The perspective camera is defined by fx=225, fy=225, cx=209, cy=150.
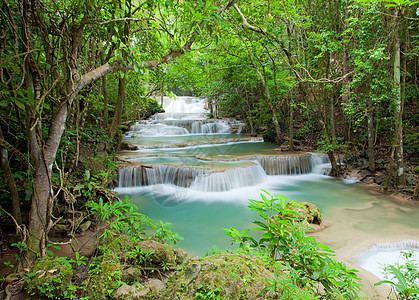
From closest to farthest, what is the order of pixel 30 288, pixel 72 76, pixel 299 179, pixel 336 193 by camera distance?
pixel 30 288, pixel 72 76, pixel 336 193, pixel 299 179

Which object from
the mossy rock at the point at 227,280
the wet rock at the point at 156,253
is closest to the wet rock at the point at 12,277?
the wet rock at the point at 156,253

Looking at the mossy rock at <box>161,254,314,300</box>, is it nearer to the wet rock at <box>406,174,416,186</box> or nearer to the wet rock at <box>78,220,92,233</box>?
the wet rock at <box>78,220,92,233</box>

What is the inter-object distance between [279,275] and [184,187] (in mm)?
5691

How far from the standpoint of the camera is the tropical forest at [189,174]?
1.92 metres

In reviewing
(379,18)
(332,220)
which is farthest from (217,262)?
(379,18)

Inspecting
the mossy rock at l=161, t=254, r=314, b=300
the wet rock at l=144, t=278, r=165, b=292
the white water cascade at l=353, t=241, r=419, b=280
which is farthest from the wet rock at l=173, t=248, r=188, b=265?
the white water cascade at l=353, t=241, r=419, b=280

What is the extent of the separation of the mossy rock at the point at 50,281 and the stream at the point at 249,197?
2216 millimetres

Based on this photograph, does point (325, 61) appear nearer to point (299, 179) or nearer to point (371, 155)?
point (371, 155)

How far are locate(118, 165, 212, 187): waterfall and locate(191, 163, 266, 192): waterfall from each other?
21 centimetres

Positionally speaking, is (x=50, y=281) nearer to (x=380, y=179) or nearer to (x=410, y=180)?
(x=410, y=180)

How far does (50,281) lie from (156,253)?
98 centimetres

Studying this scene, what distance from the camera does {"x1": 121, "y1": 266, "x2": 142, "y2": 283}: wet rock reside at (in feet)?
7.22

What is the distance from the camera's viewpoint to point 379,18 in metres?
5.83

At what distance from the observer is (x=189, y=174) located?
24.2 ft
